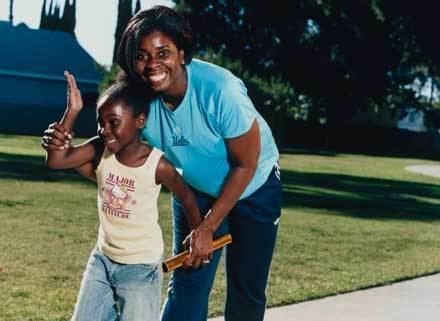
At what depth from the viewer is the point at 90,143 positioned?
339cm

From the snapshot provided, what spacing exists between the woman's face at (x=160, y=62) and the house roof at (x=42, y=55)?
4314cm

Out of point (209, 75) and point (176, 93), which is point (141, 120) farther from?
point (209, 75)

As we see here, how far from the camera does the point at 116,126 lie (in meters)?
3.22

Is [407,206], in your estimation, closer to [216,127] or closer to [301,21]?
[216,127]

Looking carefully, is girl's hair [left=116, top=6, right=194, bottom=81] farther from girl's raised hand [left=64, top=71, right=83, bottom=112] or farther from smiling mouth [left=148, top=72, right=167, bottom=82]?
girl's raised hand [left=64, top=71, right=83, bottom=112]

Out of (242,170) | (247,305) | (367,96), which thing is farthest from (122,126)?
(367,96)

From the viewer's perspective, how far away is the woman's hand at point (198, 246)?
3314mm

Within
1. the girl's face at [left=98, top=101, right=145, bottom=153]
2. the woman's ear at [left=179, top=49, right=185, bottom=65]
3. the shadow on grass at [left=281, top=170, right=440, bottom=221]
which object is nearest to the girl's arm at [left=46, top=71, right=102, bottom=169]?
the girl's face at [left=98, top=101, right=145, bottom=153]

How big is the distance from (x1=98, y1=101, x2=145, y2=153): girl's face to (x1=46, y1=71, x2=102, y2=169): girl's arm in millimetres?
106

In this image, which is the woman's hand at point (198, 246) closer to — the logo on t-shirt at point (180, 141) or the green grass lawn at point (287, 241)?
the logo on t-shirt at point (180, 141)

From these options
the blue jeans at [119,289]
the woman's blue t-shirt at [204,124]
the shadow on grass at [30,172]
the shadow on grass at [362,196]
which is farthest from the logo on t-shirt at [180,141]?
the shadow on grass at [30,172]

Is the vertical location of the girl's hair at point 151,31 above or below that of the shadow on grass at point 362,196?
above

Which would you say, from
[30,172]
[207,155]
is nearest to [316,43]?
[30,172]

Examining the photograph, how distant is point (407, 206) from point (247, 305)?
1117 centimetres
